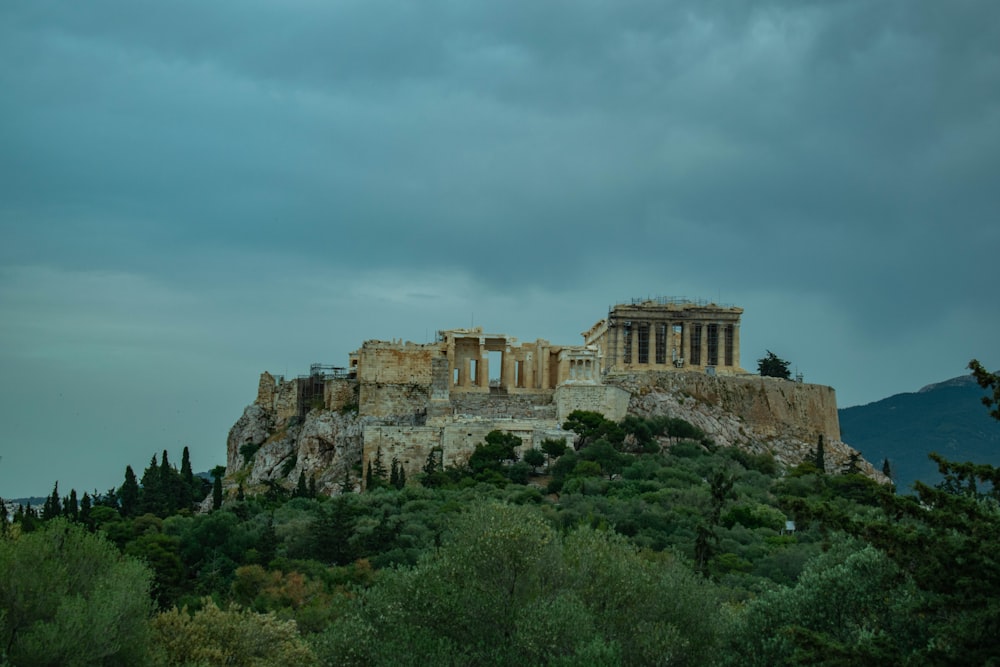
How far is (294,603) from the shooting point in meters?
32.5

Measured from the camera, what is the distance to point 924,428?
134625 mm

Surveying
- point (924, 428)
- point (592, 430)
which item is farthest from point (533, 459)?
point (924, 428)

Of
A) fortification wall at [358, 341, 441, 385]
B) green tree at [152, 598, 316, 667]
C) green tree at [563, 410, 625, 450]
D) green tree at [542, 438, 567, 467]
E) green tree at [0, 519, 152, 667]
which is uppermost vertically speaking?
fortification wall at [358, 341, 441, 385]

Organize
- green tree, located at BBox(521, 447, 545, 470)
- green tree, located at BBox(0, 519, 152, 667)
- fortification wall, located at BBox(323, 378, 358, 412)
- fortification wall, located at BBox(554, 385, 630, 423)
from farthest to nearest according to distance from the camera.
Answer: fortification wall, located at BBox(323, 378, 358, 412) → fortification wall, located at BBox(554, 385, 630, 423) → green tree, located at BBox(521, 447, 545, 470) → green tree, located at BBox(0, 519, 152, 667)

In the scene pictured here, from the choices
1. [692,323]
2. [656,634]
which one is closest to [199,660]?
[656,634]

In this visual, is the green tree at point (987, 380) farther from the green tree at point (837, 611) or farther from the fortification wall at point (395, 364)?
the fortification wall at point (395, 364)


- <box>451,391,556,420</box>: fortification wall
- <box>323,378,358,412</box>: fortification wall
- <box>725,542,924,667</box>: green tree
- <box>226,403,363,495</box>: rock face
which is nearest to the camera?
<box>725,542,924,667</box>: green tree

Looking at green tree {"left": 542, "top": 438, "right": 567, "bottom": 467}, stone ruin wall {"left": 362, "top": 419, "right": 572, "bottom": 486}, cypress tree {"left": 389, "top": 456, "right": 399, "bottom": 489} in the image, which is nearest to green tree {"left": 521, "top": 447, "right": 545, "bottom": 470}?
green tree {"left": 542, "top": 438, "right": 567, "bottom": 467}

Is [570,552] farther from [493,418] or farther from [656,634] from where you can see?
[493,418]

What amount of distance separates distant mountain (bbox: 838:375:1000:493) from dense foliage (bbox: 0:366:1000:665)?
87286 mm

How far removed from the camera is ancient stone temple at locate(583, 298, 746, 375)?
6191 cm

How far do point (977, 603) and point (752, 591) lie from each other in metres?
15.5

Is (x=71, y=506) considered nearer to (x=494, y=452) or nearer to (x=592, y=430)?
(x=494, y=452)

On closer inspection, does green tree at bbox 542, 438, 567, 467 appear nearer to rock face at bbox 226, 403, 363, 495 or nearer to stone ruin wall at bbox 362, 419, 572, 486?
stone ruin wall at bbox 362, 419, 572, 486
